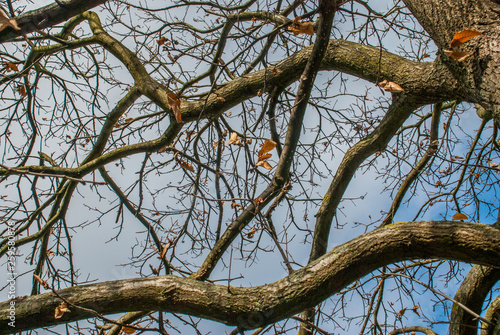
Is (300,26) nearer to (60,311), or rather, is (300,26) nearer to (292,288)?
(292,288)

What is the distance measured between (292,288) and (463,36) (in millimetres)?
1585

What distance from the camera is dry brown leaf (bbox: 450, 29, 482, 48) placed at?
1693 mm

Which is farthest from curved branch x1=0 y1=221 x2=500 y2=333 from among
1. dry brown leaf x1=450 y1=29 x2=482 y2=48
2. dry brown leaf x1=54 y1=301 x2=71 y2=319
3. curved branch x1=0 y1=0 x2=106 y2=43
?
curved branch x1=0 y1=0 x2=106 y2=43

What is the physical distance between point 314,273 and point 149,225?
85.9 inches

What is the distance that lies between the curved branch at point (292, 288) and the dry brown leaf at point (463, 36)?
3.14 ft

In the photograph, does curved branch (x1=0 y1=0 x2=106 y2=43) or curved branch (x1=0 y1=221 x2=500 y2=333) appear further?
curved branch (x1=0 y1=0 x2=106 y2=43)

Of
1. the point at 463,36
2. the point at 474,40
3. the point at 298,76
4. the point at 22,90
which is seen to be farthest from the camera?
the point at 22,90

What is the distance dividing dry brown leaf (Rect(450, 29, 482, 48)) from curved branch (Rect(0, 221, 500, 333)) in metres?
0.96

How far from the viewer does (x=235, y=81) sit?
316 cm

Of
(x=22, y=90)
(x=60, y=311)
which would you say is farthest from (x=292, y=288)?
(x=22, y=90)

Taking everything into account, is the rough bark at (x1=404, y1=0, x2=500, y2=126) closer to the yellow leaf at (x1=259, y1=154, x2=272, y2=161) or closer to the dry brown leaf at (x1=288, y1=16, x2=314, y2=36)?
the dry brown leaf at (x1=288, y1=16, x2=314, y2=36)

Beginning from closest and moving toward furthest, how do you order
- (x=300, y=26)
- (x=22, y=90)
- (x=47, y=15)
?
1. (x=300, y=26)
2. (x=47, y=15)
3. (x=22, y=90)

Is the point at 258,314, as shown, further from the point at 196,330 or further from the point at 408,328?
the point at 408,328

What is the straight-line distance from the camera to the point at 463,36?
1749 mm
